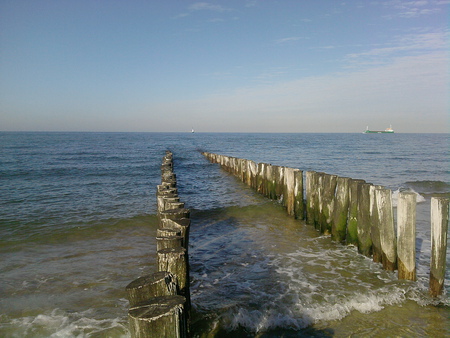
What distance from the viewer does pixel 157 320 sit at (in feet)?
7.29

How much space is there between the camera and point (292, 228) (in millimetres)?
8492

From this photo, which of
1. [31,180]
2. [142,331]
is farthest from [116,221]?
[31,180]

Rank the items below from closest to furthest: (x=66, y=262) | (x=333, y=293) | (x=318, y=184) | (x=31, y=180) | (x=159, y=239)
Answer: (x=159, y=239) → (x=333, y=293) → (x=66, y=262) → (x=318, y=184) → (x=31, y=180)

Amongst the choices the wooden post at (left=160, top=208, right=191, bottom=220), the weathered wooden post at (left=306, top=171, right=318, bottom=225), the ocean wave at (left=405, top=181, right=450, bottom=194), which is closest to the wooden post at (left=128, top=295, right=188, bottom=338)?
the wooden post at (left=160, top=208, right=191, bottom=220)

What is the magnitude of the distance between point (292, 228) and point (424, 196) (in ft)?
26.7

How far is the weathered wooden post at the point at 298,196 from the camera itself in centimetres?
900

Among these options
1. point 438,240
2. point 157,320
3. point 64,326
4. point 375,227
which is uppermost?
point 157,320

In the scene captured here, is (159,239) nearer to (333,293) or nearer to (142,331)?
(142,331)

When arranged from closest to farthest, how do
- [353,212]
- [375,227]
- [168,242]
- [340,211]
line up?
[168,242] < [375,227] < [353,212] < [340,211]

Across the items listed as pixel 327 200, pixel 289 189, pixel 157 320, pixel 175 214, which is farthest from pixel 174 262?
pixel 289 189

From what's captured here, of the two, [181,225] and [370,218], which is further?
[370,218]

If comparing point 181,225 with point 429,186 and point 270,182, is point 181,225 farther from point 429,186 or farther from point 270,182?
point 429,186

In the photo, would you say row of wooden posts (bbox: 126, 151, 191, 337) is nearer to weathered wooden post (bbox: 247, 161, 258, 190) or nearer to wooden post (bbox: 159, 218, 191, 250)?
wooden post (bbox: 159, 218, 191, 250)

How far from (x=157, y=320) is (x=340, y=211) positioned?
5.62 m
